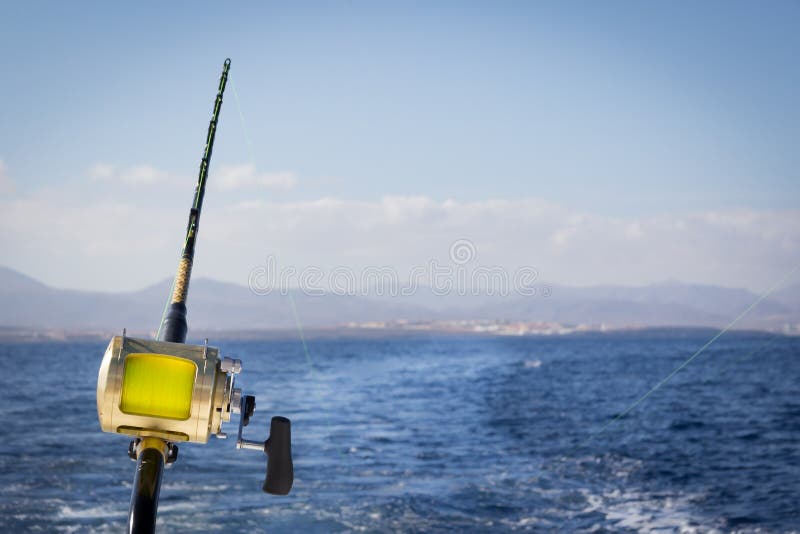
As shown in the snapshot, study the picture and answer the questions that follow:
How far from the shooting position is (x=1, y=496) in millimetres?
14375

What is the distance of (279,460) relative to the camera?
2691 millimetres

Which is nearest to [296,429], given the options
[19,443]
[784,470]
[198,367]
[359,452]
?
[359,452]

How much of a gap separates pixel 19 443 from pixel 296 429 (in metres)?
Answer: 7.13

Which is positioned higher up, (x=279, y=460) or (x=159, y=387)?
(x=159, y=387)

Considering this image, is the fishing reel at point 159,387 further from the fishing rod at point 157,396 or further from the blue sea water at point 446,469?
the blue sea water at point 446,469

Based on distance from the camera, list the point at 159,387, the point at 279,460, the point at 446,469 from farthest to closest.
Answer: the point at 446,469 < the point at 279,460 < the point at 159,387

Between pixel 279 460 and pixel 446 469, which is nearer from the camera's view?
pixel 279 460

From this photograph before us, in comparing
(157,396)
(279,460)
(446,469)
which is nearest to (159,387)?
(157,396)

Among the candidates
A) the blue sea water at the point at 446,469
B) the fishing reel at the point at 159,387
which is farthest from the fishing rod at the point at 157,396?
the blue sea water at the point at 446,469

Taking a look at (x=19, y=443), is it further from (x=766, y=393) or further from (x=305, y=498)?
(x=766, y=393)

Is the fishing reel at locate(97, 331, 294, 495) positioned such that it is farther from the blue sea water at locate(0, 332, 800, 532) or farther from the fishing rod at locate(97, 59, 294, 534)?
the blue sea water at locate(0, 332, 800, 532)

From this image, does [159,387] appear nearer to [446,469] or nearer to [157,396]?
[157,396]

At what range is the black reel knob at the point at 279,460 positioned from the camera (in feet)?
8.75

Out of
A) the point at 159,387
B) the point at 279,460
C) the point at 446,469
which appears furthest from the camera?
the point at 446,469
